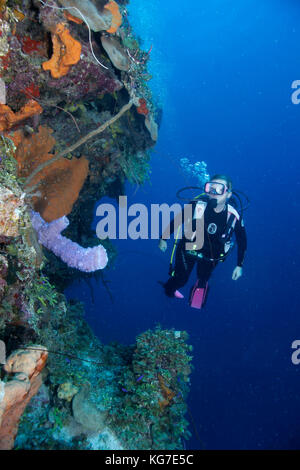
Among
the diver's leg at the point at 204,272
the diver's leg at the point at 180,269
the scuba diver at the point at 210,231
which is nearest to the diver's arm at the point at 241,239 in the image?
the scuba diver at the point at 210,231

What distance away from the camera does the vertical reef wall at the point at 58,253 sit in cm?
236

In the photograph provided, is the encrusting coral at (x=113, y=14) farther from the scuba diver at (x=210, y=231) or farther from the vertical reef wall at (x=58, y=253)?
the scuba diver at (x=210, y=231)

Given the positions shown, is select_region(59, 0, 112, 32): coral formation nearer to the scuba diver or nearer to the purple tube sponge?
the purple tube sponge

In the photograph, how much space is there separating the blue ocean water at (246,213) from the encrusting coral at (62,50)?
2701mm

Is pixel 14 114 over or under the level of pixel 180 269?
over

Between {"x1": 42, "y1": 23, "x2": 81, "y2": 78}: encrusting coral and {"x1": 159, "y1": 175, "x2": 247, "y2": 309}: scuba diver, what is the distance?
12.2 ft

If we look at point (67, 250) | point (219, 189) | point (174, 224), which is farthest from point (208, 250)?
point (67, 250)

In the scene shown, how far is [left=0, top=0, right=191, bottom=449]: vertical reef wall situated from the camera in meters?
2.36

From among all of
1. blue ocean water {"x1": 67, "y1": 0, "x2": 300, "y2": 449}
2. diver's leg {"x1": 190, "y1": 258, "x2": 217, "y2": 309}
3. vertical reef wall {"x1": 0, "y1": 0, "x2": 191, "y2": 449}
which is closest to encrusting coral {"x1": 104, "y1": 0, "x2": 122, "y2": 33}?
vertical reef wall {"x1": 0, "y1": 0, "x2": 191, "y2": 449}

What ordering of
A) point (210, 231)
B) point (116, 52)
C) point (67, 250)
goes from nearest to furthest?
1. point (67, 250)
2. point (116, 52)
3. point (210, 231)

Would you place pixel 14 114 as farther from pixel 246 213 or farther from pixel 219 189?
pixel 246 213

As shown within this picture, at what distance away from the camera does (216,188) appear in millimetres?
5758

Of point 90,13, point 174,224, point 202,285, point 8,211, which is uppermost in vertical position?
point 90,13

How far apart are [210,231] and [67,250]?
3.56 meters
